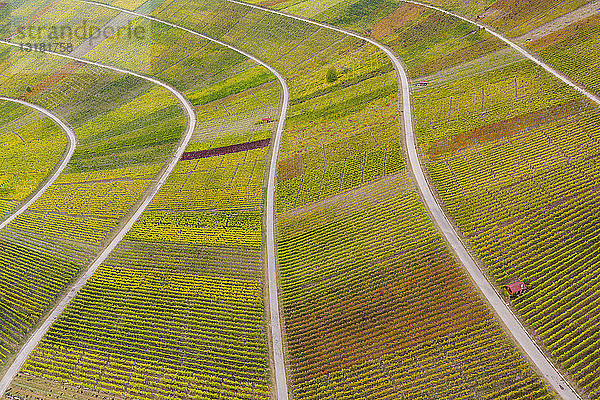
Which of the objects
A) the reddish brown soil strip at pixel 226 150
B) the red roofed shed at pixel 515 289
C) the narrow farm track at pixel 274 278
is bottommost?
the red roofed shed at pixel 515 289

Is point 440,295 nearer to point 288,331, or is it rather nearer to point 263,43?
point 288,331

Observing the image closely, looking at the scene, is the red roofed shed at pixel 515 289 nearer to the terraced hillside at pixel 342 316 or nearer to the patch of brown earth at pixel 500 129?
the terraced hillside at pixel 342 316

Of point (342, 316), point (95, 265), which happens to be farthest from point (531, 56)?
point (95, 265)

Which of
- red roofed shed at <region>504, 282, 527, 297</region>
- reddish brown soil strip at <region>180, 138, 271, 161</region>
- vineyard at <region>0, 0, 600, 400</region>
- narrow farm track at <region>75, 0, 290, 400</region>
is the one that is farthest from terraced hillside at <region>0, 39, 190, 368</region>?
red roofed shed at <region>504, 282, 527, 297</region>

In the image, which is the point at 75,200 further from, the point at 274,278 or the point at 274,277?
the point at 274,278

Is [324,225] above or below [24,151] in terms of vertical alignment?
below

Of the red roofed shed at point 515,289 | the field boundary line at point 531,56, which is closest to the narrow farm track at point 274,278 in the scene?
the red roofed shed at point 515,289
